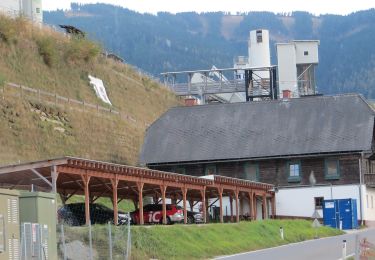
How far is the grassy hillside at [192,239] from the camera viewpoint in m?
29.3

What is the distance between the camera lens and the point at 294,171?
65.8m

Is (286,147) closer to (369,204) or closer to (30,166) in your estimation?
(369,204)

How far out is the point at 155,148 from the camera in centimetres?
6769

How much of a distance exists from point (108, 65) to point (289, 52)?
2621cm

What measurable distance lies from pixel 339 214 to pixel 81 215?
76.2 feet

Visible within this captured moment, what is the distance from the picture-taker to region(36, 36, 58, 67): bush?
6675 centimetres

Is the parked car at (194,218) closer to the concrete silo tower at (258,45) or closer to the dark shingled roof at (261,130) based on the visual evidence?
the dark shingled roof at (261,130)

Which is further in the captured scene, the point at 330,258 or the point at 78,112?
the point at 78,112

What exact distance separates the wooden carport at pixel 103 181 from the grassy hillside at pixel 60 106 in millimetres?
7590

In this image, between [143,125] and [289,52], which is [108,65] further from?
[289,52]

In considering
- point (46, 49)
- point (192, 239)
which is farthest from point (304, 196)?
point (192, 239)

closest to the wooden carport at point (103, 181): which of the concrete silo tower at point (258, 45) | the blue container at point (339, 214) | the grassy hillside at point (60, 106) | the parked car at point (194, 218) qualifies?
the parked car at point (194, 218)

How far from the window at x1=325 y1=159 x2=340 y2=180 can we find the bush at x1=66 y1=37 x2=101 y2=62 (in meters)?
21.3

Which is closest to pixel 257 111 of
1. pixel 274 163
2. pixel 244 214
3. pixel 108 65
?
pixel 274 163
